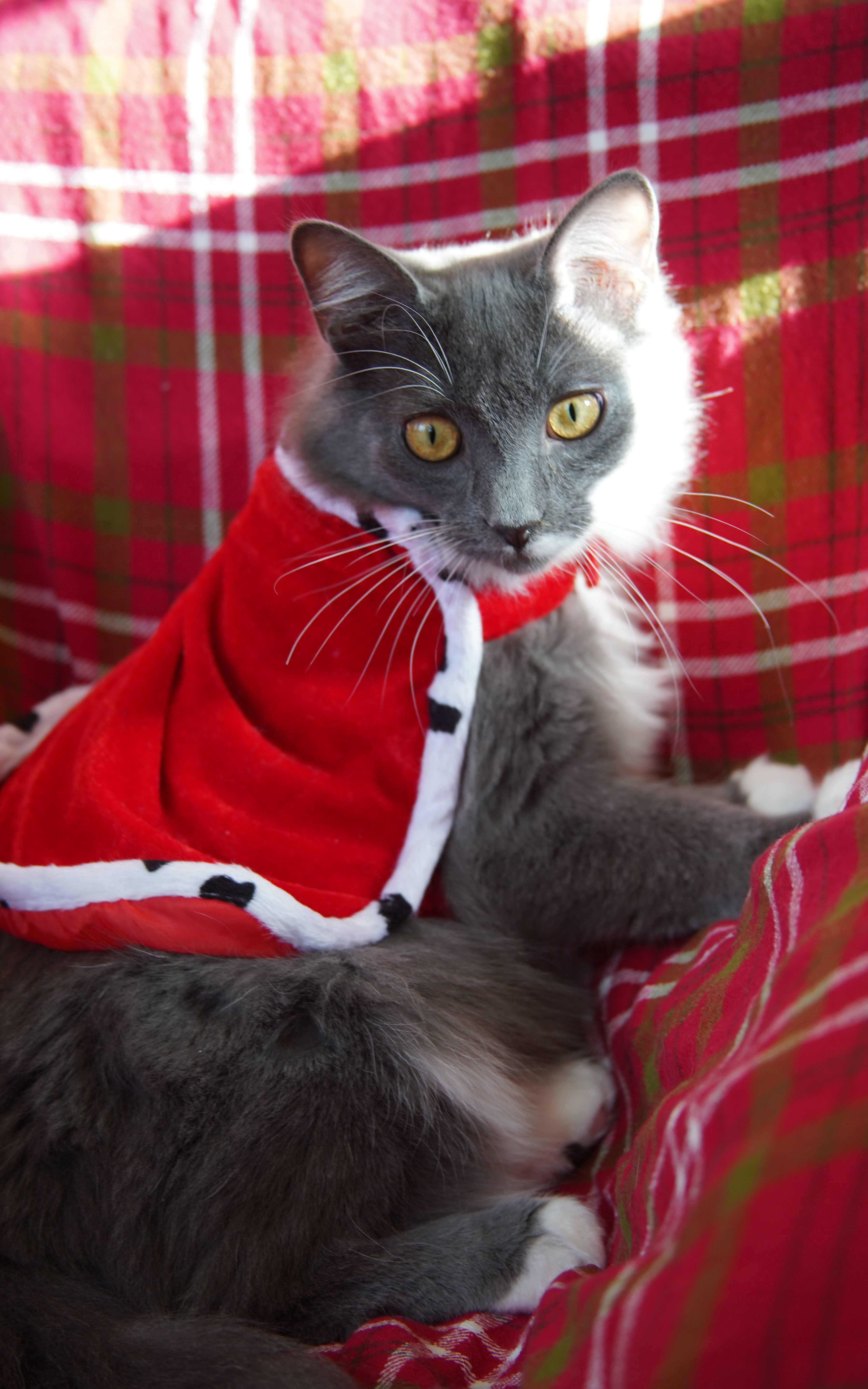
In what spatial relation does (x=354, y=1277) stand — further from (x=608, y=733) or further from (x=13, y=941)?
(x=608, y=733)

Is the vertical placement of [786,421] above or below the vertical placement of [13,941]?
above

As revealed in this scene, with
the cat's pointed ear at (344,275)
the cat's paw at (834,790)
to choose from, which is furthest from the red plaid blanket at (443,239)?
the cat's pointed ear at (344,275)

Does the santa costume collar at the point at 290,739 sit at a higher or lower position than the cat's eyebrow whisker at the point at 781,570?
lower

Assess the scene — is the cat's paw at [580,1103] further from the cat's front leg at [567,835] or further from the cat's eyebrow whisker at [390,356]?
the cat's eyebrow whisker at [390,356]

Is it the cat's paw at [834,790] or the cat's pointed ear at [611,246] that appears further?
the cat's paw at [834,790]

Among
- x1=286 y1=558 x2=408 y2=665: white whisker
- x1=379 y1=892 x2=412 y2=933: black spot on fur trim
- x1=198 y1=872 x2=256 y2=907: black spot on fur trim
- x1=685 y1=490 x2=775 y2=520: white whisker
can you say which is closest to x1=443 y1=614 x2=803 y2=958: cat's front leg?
x1=379 y1=892 x2=412 y2=933: black spot on fur trim

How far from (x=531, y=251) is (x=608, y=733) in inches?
28.8

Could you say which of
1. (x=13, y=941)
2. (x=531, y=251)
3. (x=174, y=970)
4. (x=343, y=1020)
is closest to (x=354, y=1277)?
(x=343, y=1020)

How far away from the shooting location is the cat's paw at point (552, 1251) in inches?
44.4

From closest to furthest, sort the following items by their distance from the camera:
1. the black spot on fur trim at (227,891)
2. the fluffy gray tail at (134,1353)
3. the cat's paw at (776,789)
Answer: the fluffy gray tail at (134,1353) → the black spot on fur trim at (227,891) → the cat's paw at (776,789)

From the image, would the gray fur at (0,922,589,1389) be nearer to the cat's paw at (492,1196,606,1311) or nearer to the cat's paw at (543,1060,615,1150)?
the cat's paw at (492,1196,606,1311)

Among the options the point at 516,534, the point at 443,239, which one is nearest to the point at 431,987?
the point at 516,534

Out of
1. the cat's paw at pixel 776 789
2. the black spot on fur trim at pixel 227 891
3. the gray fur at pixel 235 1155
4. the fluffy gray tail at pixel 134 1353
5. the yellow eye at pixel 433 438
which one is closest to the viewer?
the fluffy gray tail at pixel 134 1353

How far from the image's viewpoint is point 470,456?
4.24 ft
